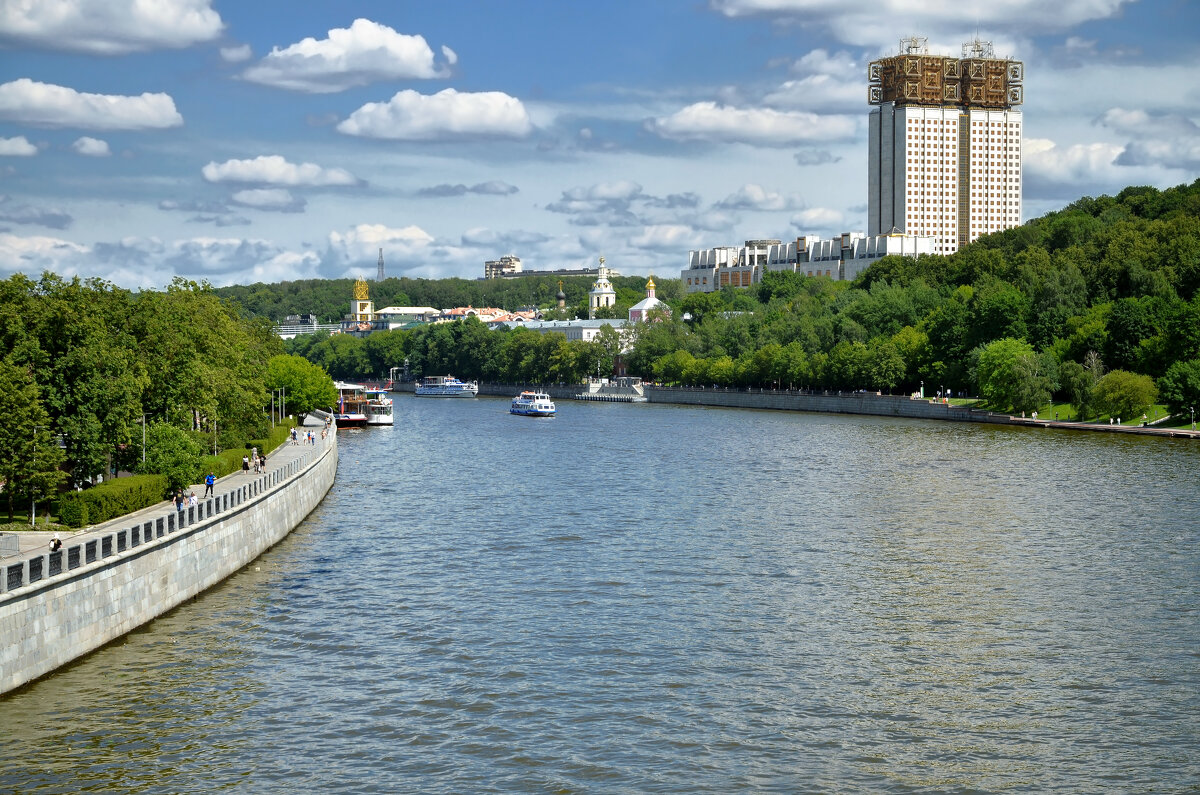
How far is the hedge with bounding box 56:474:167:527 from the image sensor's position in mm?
36844

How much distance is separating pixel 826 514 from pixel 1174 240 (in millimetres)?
80630

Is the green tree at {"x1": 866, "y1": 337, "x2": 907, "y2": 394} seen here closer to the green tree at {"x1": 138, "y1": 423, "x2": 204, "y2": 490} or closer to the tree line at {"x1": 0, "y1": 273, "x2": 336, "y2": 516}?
the tree line at {"x1": 0, "y1": 273, "x2": 336, "y2": 516}

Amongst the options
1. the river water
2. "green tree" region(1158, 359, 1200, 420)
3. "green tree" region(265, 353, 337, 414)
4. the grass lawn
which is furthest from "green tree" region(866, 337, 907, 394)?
the river water

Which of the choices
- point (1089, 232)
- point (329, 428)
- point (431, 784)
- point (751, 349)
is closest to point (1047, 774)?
point (431, 784)

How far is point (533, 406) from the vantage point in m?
143

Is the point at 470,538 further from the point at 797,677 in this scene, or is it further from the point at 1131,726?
the point at 1131,726

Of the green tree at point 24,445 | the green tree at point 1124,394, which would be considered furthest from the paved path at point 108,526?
the green tree at point 1124,394

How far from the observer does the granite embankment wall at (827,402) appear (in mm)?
118188

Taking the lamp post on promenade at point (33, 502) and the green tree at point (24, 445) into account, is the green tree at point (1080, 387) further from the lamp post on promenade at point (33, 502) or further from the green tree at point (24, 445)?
the lamp post on promenade at point (33, 502)

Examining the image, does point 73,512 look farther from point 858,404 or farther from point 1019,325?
point 858,404

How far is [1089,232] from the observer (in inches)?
5817

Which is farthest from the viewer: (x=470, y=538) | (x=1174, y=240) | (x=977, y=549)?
(x=1174, y=240)

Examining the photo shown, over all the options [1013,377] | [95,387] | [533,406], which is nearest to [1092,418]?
[1013,377]

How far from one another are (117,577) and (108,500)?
29.3 ft
